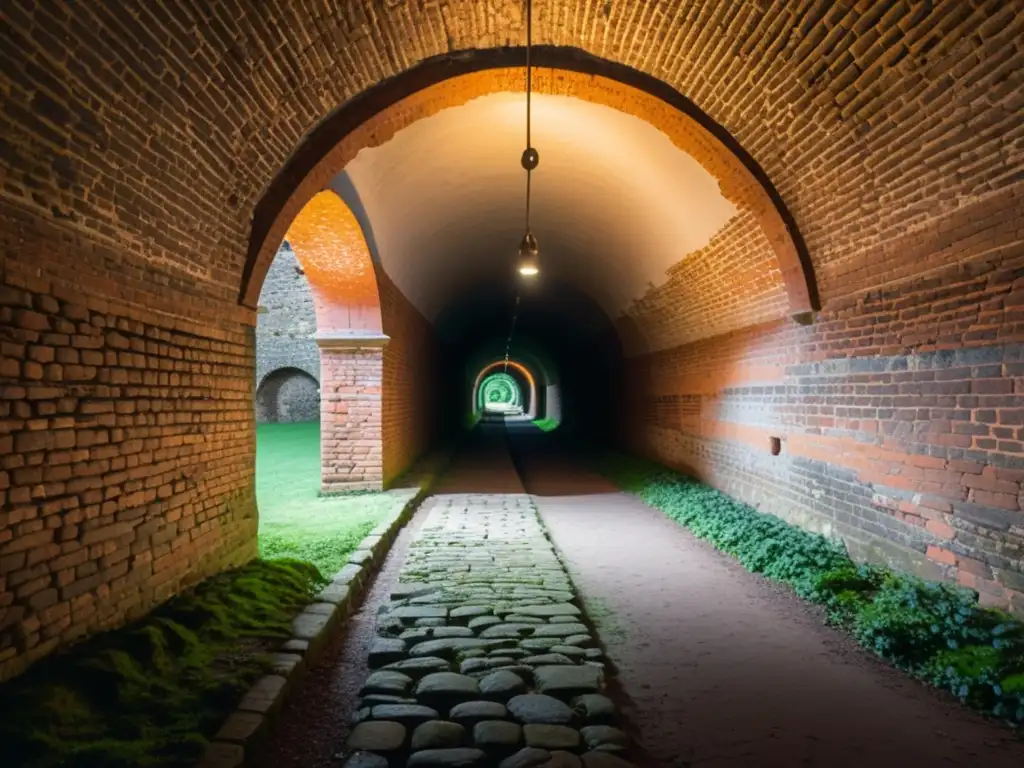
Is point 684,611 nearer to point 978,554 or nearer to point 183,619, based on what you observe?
point 978,554

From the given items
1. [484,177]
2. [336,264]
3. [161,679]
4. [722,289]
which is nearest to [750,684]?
[161,679]

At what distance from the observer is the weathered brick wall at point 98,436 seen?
10.1 feet

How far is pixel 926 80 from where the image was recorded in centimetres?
429

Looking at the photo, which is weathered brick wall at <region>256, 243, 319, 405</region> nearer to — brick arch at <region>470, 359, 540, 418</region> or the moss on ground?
the moss on ground

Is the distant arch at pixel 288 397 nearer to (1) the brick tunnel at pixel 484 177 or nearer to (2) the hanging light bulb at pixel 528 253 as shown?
(1) the brick tunnel at pixel 484 177

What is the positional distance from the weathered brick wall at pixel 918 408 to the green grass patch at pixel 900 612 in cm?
22

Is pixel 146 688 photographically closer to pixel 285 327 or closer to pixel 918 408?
pixel 918 408

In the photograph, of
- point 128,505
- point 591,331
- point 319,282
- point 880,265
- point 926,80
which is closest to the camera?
point 128,505

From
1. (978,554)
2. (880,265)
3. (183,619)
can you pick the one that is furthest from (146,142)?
(978,554)

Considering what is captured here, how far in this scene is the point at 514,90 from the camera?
21.2 feet

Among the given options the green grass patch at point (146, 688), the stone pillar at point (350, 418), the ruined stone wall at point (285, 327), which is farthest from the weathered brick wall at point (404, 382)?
the ruined stone wall at point (285, 327)

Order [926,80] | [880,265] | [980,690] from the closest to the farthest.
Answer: [980,690] < [926,80] < [880,265]

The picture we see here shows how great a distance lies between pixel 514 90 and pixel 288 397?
18.8 metres

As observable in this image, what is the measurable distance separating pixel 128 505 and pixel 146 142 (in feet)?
7.51
